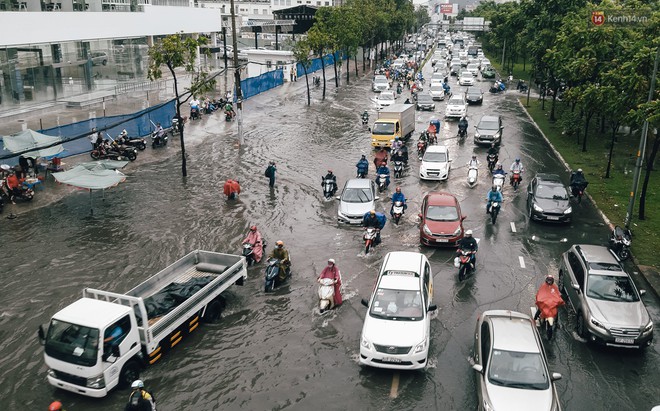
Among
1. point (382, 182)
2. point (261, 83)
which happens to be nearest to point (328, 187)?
point (382, 182)

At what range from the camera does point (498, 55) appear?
98125mm

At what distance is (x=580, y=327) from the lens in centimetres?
1418

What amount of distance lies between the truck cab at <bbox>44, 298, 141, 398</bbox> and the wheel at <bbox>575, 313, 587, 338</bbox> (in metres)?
10.5

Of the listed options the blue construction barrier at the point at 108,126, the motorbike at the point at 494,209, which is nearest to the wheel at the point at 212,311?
the motorbike at the point at 494,209

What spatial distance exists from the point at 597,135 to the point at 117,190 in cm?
2955

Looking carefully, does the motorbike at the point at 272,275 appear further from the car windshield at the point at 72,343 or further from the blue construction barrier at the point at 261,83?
the blue construction barrier at the point at 261,83

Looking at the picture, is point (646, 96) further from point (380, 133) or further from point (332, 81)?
point (332, 81)

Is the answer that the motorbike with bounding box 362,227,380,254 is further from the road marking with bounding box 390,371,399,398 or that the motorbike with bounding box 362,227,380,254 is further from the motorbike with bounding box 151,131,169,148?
the motorbike with bounding box 151,131,169,148

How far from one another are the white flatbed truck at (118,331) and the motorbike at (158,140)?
20877mm

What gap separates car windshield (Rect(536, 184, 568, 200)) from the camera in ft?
74.1

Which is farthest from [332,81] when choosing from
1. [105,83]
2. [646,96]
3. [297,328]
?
[297,328]

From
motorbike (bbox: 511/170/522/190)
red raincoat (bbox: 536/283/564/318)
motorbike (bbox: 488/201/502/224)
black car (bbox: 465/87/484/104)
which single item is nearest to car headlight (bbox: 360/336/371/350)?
red raincoat (bbox: 536/283/564/318)

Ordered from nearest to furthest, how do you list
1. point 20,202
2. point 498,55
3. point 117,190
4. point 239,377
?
point 239,377
point 20,202
point 117,190
point 498,55

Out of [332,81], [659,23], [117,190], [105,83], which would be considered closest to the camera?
[659,23]
